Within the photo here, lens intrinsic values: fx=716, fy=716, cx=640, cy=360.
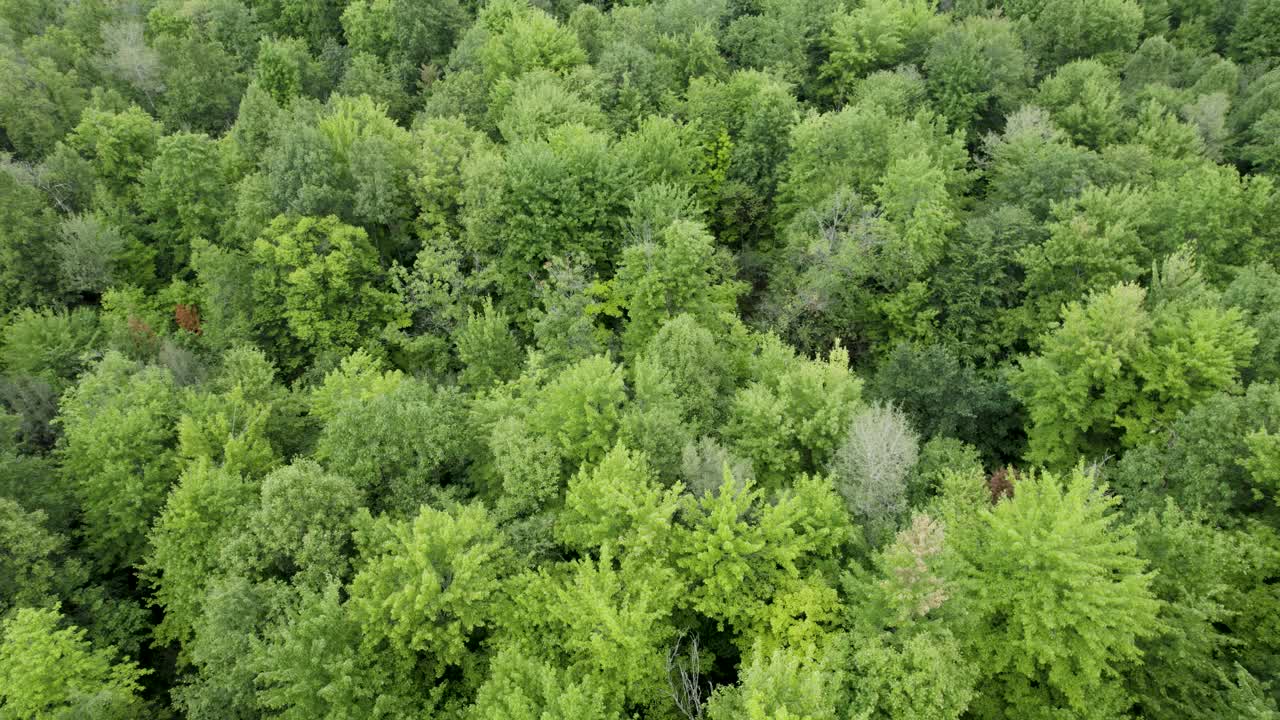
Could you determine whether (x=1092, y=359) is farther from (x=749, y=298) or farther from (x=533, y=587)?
(x=533, y=587)

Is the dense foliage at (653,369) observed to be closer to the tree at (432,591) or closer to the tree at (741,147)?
the tree at (432,591)

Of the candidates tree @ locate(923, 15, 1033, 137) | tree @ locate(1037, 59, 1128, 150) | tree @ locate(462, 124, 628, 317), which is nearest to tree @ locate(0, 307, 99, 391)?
tree @ locate(462, 124, 628, 317)

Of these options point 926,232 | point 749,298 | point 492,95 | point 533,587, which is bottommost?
point 749,298

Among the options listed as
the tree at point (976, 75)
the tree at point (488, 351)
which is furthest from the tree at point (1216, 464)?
the tree at point (976, 75)

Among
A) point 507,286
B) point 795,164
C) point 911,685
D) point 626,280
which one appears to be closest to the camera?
point 911,685

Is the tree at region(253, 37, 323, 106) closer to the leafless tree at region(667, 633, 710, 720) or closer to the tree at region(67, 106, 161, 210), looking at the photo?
the tree at region(67, 106, 161, 210)

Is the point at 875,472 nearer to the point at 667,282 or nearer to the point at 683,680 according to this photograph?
the point at 683,680

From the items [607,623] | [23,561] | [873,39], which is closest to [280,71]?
[23,561]

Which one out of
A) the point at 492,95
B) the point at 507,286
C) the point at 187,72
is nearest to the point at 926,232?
the point at 507,286
